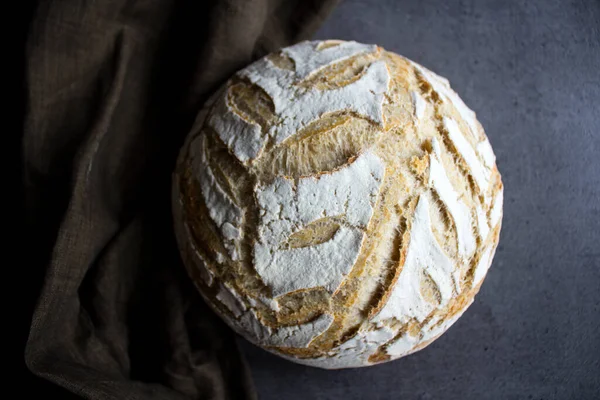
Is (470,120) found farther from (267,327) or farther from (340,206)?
(267,327)

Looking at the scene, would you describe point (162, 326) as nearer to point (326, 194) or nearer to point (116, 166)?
point (116, 166)

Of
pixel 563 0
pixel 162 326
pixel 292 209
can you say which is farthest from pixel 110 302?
pixel 563 0

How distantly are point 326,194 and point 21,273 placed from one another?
54 cm

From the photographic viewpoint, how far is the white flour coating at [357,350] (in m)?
0.80

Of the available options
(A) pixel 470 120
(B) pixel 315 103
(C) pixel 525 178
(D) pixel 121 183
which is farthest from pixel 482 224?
(D) pixel 121 183

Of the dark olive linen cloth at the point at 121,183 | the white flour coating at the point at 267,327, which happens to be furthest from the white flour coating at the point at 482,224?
the dark olive linen cloth at the point at 121,183

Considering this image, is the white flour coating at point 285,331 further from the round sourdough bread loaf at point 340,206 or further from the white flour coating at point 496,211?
the white flour coating at point 496,211

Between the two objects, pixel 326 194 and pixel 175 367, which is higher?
pixel 326 194

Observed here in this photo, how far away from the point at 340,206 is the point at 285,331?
20cm

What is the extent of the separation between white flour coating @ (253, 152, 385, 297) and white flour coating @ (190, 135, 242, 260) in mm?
40

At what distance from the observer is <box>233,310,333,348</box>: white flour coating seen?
788mm

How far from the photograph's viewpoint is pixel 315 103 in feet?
2.56

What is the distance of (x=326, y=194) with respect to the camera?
75cm

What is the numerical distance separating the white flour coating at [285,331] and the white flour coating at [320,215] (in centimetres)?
6
